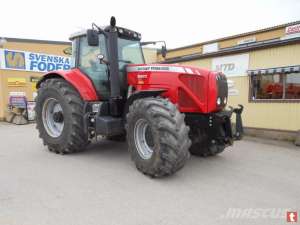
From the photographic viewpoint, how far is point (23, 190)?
3711mm

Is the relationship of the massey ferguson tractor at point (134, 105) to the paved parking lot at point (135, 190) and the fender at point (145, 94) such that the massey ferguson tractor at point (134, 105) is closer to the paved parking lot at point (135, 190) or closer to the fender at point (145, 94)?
the fender at point (145, 94)

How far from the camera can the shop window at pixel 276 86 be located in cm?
779

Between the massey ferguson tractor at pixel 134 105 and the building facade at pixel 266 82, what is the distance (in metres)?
3.58

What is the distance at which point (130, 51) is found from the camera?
558cm

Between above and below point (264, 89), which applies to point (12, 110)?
below

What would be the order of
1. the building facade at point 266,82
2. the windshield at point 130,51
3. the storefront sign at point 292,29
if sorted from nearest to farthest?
the windshield at point 130,51
the building facade at point 266,82
the storefront sign at point 292,29

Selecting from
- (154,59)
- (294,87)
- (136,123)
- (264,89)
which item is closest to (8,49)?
(154,59)

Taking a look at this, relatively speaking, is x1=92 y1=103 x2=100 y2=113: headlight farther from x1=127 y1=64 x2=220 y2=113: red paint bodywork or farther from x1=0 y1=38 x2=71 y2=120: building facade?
x1=0 y1=38 x2=71 y2=120: building facade

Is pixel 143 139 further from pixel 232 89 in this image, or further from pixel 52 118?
pixel 232 89

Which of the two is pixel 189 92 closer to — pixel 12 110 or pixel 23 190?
pixel 23 190

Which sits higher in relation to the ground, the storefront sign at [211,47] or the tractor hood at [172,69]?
the storefront sign at [211,47]

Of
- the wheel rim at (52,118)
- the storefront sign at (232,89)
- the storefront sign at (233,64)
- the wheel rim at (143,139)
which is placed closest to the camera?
the wheel rim at (143,139)

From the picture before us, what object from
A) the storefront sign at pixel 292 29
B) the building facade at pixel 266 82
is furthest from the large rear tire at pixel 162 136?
the storefront sign at pixel 292 29

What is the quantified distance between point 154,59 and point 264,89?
8183 mm
